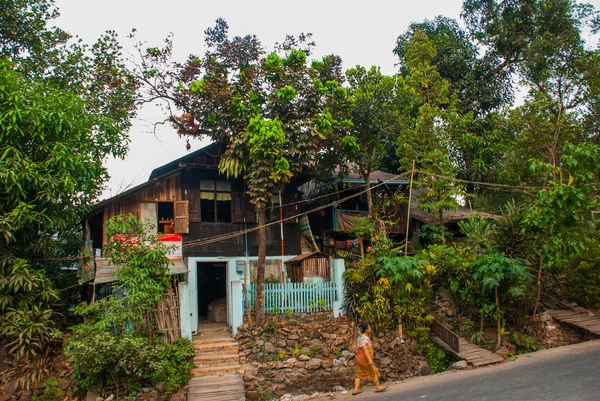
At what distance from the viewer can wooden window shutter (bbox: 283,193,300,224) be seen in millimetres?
16438

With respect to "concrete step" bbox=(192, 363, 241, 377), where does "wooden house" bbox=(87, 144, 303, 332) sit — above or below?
above

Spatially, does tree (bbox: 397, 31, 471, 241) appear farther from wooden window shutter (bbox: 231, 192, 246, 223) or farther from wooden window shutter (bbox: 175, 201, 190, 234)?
wooden window shutter (bbox: 175, 201, 190, 234)

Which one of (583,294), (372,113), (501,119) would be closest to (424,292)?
(583,294)

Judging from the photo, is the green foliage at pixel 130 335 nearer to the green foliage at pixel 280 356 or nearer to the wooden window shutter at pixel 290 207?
the green foliage at pixel 280 356

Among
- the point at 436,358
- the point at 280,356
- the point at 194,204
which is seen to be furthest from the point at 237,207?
the point at 436,358

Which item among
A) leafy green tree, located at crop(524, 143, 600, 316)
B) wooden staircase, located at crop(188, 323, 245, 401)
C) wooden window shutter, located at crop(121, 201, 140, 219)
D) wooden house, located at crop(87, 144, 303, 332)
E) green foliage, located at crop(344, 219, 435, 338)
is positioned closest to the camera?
wooden staircase, located at crop(188, 323, 245, 401)

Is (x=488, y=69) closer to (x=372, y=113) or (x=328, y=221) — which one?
(x=372, y=113)

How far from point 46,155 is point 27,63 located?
524 centimetres

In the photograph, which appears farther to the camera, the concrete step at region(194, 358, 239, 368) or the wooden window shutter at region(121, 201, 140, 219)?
the wooden window shutter at region(121, 201, 140, 219)

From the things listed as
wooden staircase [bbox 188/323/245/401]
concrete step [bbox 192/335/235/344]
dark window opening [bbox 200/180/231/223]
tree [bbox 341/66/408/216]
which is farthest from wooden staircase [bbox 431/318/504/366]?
dark window opening [bbox 200/180/231/223]

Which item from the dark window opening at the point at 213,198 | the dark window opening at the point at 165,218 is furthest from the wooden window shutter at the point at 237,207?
the dark window opening at the point at 165,218

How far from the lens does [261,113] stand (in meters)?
14.1

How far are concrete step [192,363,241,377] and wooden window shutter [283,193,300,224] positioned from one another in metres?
5.94

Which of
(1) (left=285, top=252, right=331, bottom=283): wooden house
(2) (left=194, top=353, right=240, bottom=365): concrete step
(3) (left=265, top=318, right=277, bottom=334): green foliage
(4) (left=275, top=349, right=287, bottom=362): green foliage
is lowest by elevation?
(4) (left=275, top=349, right=287, bottom=362): green foliage
